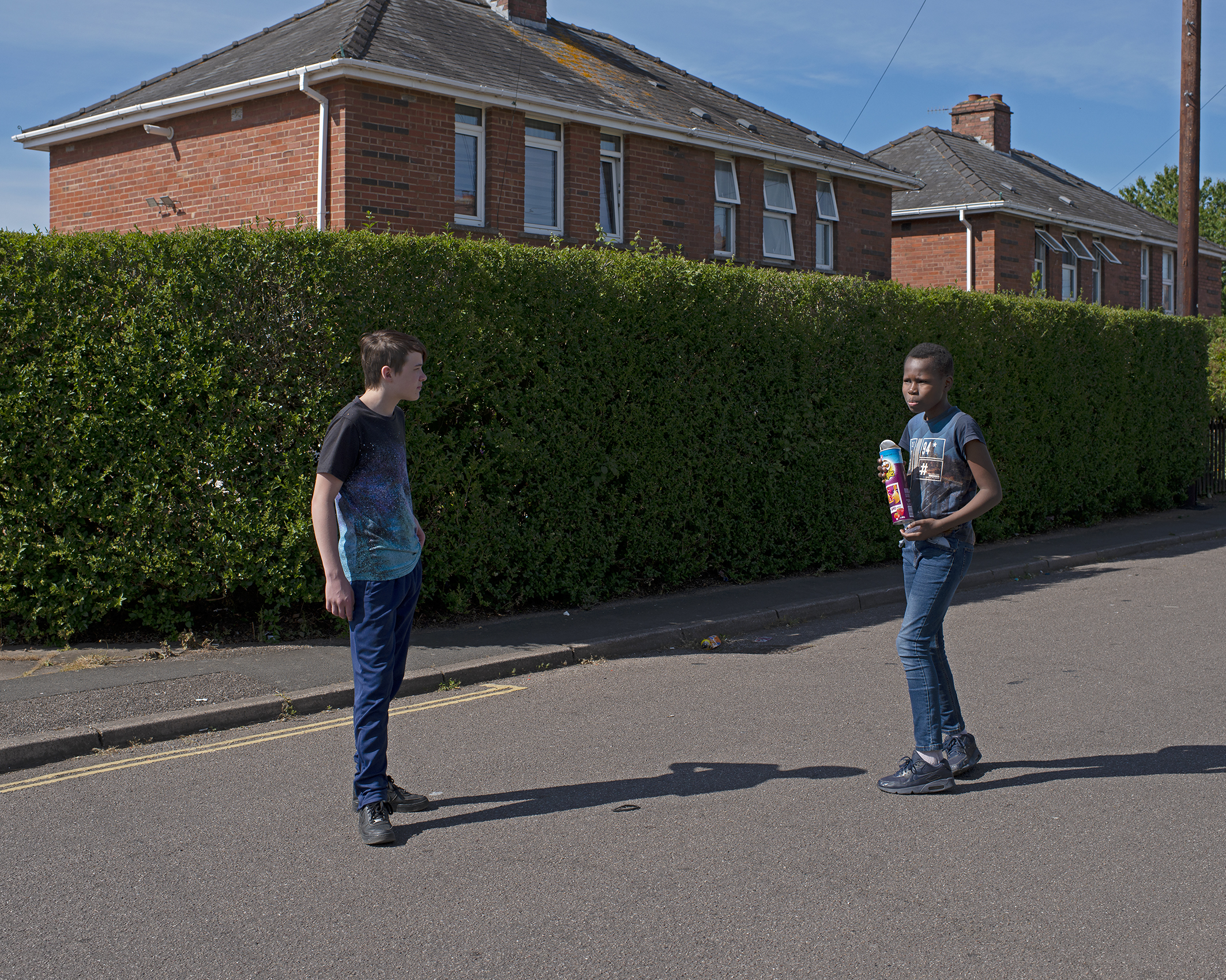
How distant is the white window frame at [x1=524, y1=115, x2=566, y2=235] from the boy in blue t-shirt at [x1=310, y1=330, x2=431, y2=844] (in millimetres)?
12827

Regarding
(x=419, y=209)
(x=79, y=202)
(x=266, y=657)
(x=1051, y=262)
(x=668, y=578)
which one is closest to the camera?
(x=266, y=657)

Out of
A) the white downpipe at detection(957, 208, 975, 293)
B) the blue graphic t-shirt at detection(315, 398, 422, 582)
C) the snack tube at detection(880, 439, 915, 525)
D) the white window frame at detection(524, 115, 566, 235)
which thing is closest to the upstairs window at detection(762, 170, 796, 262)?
the white window frame at detection(524, 115, 566, 235)

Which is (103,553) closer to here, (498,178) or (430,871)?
(430,871)

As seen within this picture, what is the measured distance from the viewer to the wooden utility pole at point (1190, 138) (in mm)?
18688

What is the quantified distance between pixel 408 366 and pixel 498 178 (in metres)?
A: 12.4

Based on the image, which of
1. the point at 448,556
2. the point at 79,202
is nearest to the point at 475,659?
the point at 448,556

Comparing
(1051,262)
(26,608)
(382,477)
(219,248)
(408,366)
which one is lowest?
(26,608)

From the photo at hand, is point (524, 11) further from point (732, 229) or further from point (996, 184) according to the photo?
point (996, 184)

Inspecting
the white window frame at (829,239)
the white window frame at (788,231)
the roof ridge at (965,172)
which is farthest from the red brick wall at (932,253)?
the white window frame at (788,231)

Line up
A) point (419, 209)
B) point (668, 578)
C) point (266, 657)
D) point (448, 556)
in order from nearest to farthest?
point (266, 657)
point (448, 556)
point (668, 578)
point (419, 209)

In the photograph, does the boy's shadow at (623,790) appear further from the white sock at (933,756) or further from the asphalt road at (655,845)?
the white sock at (933,756)

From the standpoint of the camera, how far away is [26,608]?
24.7ft

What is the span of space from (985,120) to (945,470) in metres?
32.8

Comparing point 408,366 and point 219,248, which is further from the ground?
point 219,248
